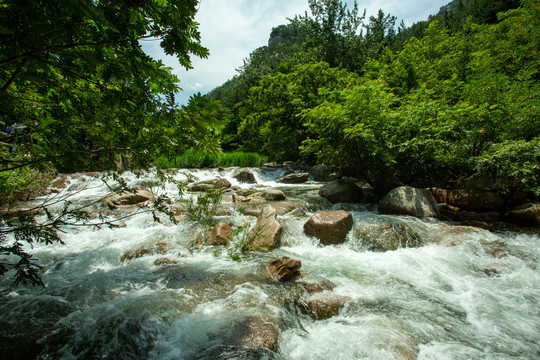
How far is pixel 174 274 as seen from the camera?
3746 mm

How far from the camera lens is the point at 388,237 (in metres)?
5.14

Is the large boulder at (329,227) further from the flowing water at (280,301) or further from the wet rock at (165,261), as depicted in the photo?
the wet rock at (165,261)

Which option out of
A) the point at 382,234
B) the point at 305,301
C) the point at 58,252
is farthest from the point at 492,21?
the point at 58,252

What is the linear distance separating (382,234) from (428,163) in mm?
3477

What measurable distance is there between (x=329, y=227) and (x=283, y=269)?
6.55ft

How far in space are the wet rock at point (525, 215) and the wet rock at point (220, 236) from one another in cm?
A: 703

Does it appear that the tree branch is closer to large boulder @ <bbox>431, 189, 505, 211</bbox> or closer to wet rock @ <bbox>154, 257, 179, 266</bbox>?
wet rock @ <bbox>154, 257, 179, 266</bbox>

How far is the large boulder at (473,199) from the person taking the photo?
241 inches

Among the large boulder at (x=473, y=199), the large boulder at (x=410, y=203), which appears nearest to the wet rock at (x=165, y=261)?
the large boulder at (x=410, y=203)

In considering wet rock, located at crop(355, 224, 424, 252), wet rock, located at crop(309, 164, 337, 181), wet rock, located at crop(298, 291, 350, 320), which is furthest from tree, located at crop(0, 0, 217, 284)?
wet rock, located at crop(309, 164, 337, 181)

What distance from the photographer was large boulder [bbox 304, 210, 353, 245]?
17.1 ft

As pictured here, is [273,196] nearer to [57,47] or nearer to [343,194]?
[343,194]

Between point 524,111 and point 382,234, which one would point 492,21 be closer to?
point 524,111

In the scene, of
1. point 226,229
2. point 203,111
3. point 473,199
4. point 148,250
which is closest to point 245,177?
point 226,229
